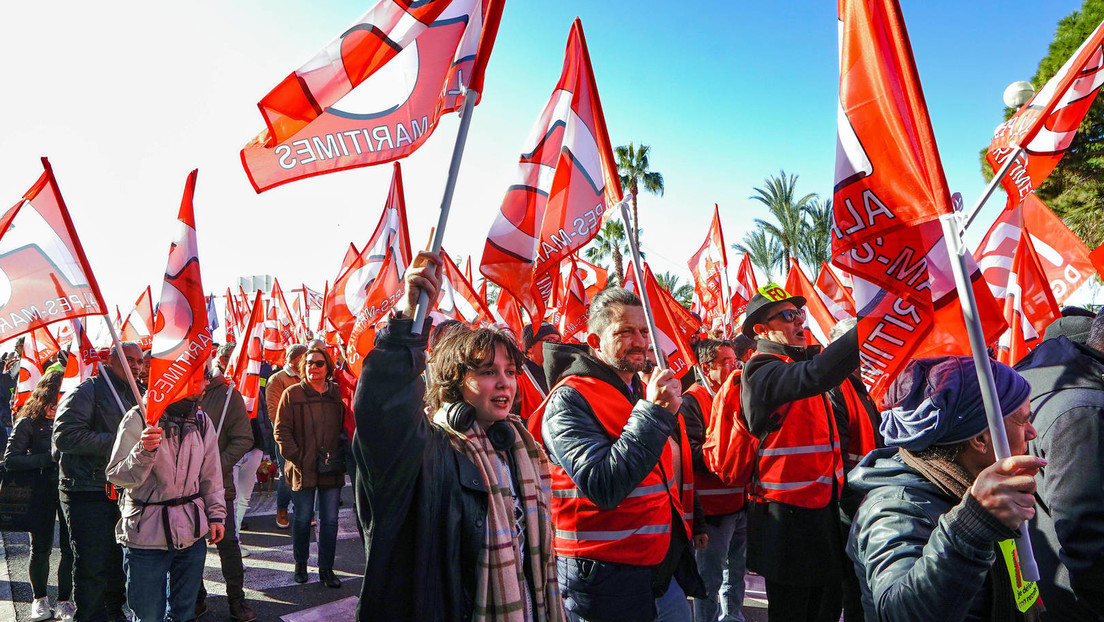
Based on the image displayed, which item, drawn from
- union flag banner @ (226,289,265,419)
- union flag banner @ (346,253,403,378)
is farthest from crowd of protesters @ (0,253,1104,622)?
union flag banner @ (346,253,403,378)

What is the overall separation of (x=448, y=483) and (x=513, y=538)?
0.31m

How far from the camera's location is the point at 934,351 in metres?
2.24

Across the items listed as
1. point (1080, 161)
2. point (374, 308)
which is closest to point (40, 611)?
point (374, 308)

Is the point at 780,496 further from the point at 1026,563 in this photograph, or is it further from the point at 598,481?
the point at 1026,563

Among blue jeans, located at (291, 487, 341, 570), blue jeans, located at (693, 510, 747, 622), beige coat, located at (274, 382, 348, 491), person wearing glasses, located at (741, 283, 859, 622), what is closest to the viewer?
person wearing glasses, located at (741, 283, 859, 622)

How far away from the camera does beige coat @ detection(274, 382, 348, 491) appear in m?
5.99

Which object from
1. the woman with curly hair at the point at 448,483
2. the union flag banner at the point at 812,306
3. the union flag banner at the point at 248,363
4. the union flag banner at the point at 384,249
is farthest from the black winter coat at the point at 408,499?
the union flag banner at the point at 384,249

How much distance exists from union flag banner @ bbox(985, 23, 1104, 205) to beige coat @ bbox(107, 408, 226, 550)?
14.5 ft

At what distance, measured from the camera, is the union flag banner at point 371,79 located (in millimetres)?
Answer: 2285

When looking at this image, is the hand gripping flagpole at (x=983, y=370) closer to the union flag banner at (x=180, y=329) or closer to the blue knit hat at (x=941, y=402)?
the blue knit hat at (x=941, y=402)

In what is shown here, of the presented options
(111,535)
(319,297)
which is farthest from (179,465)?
(319,297)

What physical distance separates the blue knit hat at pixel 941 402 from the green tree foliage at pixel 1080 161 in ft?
55.8

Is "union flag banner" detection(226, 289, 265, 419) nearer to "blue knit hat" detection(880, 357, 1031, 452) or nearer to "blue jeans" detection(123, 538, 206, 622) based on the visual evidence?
"blue jeans" detection(123, 538, 206, 622)

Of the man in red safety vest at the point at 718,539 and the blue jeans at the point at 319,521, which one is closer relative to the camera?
the man in red safety vest at the point at 718,539
